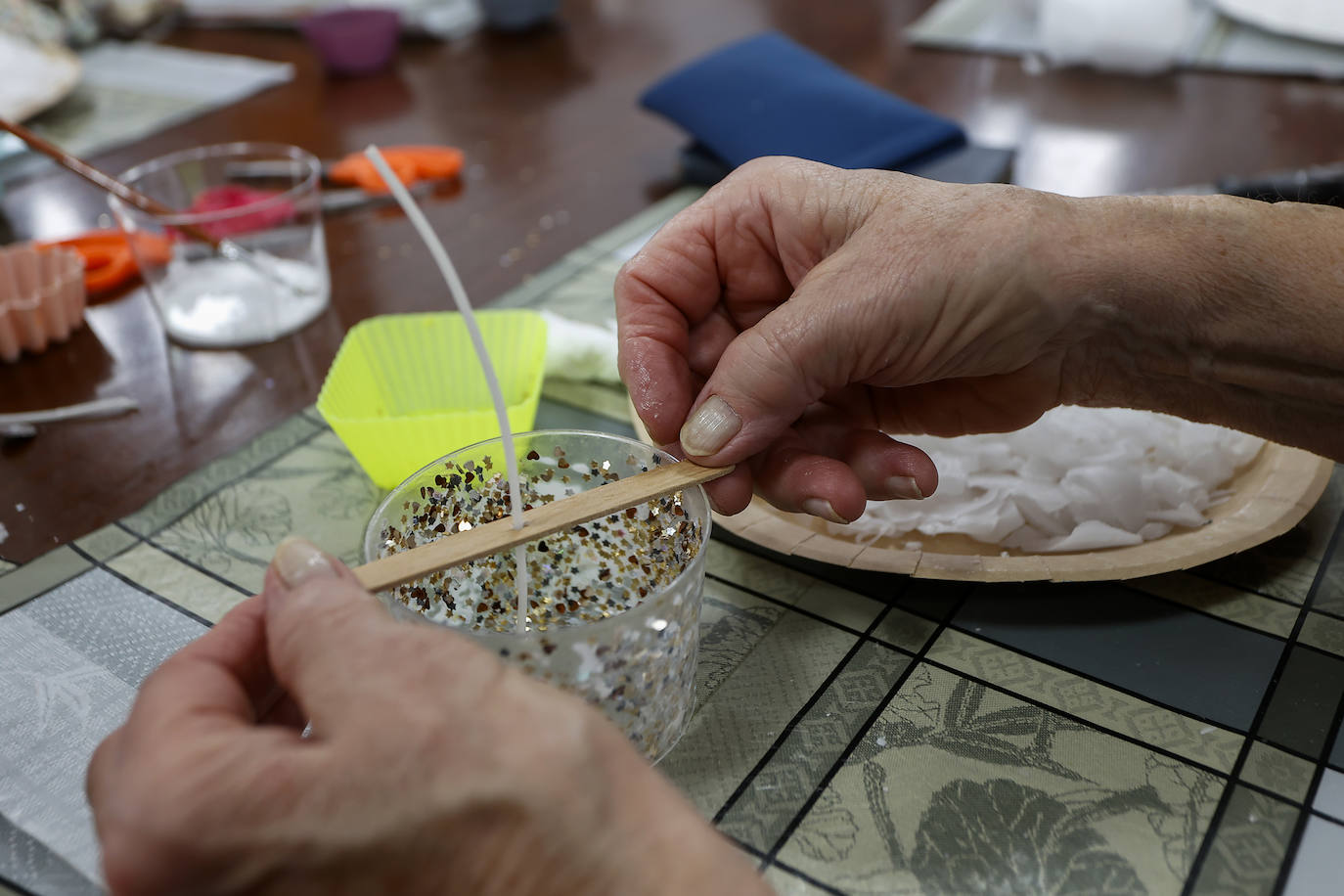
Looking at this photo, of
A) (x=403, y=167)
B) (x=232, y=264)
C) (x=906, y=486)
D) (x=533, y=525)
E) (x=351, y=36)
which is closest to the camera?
(x=533, y=525)

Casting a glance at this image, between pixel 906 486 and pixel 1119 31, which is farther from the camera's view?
pixel 1119 31

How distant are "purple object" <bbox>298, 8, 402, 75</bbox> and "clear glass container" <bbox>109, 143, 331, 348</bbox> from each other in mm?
547

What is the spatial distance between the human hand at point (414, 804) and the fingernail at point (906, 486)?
289 millimetres

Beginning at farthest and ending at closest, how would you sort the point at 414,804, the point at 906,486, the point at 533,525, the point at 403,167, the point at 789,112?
the point at 403,167 < the point at 789,112 < the point at 906,486 < the point at 533,525 < the point at 414,804

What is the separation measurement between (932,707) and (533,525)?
0.21 meters

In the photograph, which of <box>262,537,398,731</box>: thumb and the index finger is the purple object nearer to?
the index finger

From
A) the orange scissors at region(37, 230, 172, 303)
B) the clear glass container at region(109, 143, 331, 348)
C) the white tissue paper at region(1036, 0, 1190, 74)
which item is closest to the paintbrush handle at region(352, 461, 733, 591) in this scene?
the clear glass container at region(109, 143, 331, 348)

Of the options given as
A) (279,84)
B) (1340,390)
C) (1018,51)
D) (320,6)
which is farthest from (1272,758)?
(320,6)

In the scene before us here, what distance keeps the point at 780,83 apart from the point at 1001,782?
0.78 m

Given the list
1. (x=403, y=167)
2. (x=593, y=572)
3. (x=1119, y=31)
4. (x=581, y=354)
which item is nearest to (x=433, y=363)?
(x=581, y=354)

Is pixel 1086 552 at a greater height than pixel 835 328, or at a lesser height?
lesser

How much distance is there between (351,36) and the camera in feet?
4.63

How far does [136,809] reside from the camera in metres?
0.33

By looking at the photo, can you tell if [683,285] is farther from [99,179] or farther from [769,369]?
[99,179]
